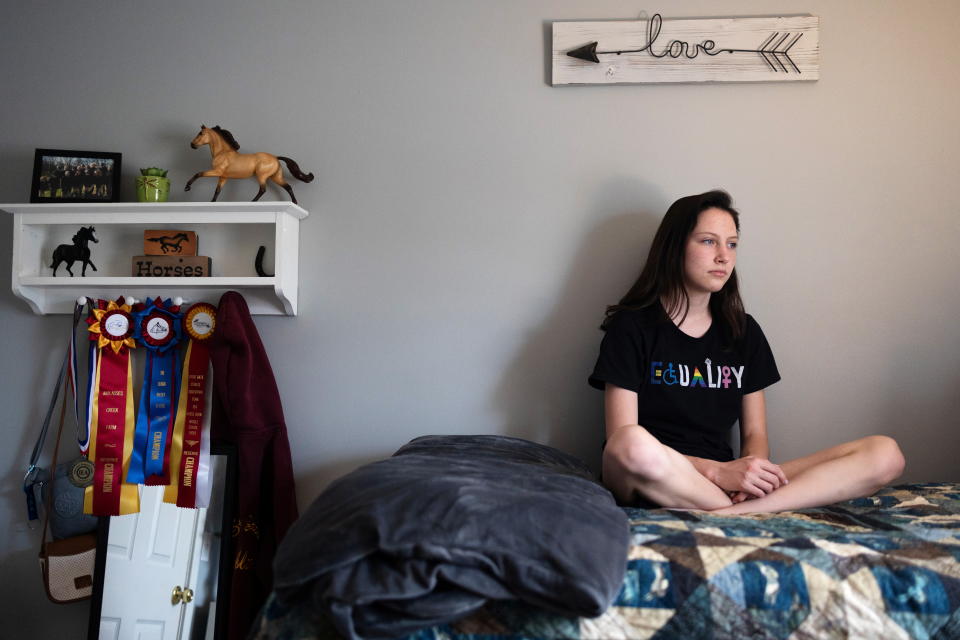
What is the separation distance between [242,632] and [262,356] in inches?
29.0

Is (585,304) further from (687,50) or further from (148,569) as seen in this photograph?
(148,569)

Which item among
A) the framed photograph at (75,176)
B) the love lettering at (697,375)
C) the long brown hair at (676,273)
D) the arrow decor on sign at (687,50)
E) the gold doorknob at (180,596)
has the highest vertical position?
the arrow decor on sign at (687,50)

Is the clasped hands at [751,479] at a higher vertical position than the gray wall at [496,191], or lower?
lower

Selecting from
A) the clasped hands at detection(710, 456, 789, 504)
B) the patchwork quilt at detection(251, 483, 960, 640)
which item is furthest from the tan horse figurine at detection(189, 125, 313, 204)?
the clasped hands at detection(710, 456, 789, 504)

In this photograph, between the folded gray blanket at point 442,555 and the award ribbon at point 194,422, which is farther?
the award ribbon at point 194,422

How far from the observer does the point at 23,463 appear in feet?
7.38

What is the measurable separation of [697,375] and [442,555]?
3.53ft

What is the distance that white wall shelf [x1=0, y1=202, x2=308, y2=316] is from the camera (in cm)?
209

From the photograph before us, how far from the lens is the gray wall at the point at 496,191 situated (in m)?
2.09

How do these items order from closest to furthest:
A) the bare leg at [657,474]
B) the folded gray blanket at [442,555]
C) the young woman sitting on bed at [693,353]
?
the folded gray blanket at [442,555] < the bare leg at [657,474] < the young woman sitting on bed at [693,353]

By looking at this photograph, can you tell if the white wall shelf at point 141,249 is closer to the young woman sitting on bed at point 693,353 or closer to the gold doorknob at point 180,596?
the gold doorknob at point 180,596

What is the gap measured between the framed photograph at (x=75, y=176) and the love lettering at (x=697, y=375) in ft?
5.30

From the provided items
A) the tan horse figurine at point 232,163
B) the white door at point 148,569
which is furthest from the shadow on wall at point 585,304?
the white door at point 148,569

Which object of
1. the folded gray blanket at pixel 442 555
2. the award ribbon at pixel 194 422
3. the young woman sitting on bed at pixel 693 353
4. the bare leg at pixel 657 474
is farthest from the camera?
the award ribbon at pixel 194 422
